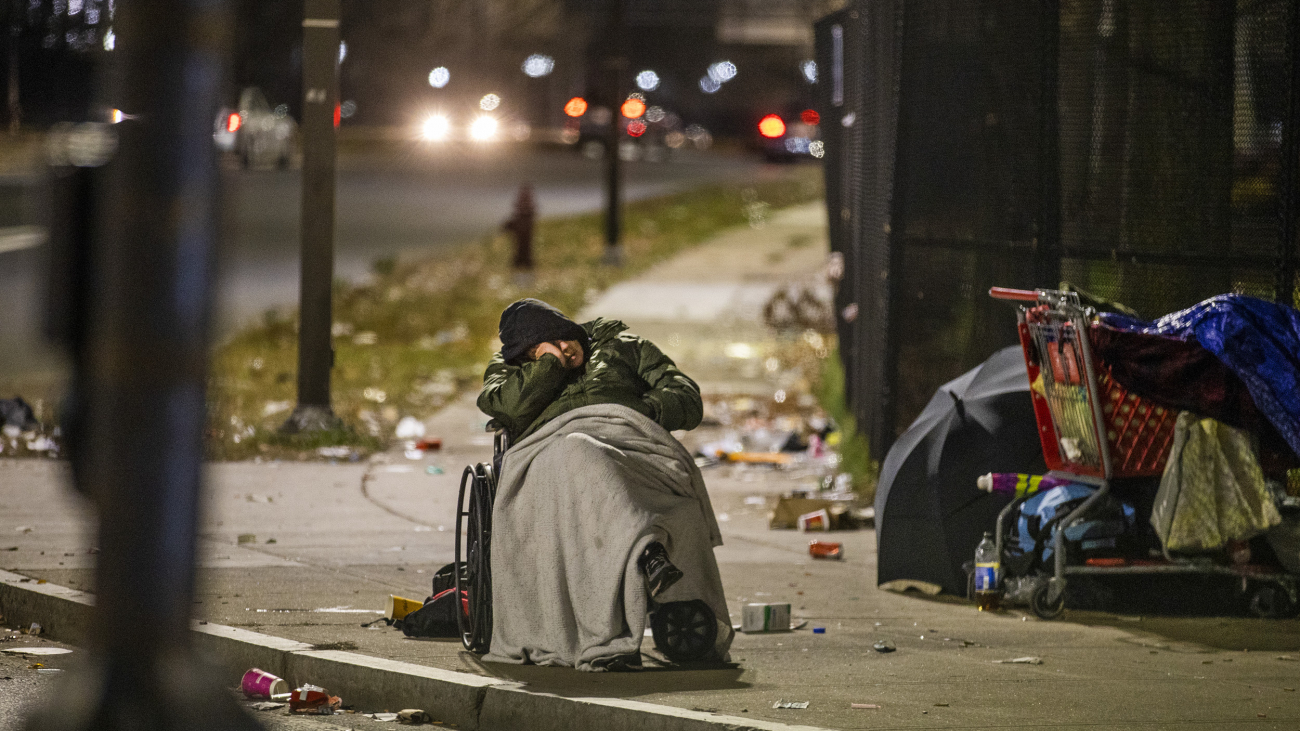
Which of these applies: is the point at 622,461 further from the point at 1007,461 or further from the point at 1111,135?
the point at 1111,135

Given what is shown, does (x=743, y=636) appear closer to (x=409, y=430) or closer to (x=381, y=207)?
(x=409, y=430)

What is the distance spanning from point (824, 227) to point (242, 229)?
995 centimetres

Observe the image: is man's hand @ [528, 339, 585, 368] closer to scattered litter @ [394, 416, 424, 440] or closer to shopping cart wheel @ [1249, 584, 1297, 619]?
shopping cart wheel @ [1249, 584, 1297, 619]

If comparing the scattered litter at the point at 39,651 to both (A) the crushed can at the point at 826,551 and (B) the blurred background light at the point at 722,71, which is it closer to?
(A) the crushed can at the point at 826,551

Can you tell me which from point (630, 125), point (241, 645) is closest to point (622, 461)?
point (241, 645)

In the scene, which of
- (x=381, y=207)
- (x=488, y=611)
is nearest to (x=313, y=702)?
(x=488, y=611)

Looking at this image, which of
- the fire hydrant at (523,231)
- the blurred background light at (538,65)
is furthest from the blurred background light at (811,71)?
the blurred background light at (538,65)

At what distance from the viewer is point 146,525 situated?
10.8ft

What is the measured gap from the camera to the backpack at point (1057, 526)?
23.2 ft

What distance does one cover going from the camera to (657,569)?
19.2 feet

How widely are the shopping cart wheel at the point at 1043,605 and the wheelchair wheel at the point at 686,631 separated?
166 cm

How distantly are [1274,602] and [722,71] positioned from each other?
83.9 m

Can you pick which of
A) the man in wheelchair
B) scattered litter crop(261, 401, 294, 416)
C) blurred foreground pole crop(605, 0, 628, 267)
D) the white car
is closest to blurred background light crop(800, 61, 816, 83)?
blurred foreground pole crop(605, 0, 628, 267)

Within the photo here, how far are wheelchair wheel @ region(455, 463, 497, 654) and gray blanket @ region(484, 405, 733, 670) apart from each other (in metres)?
0.08
